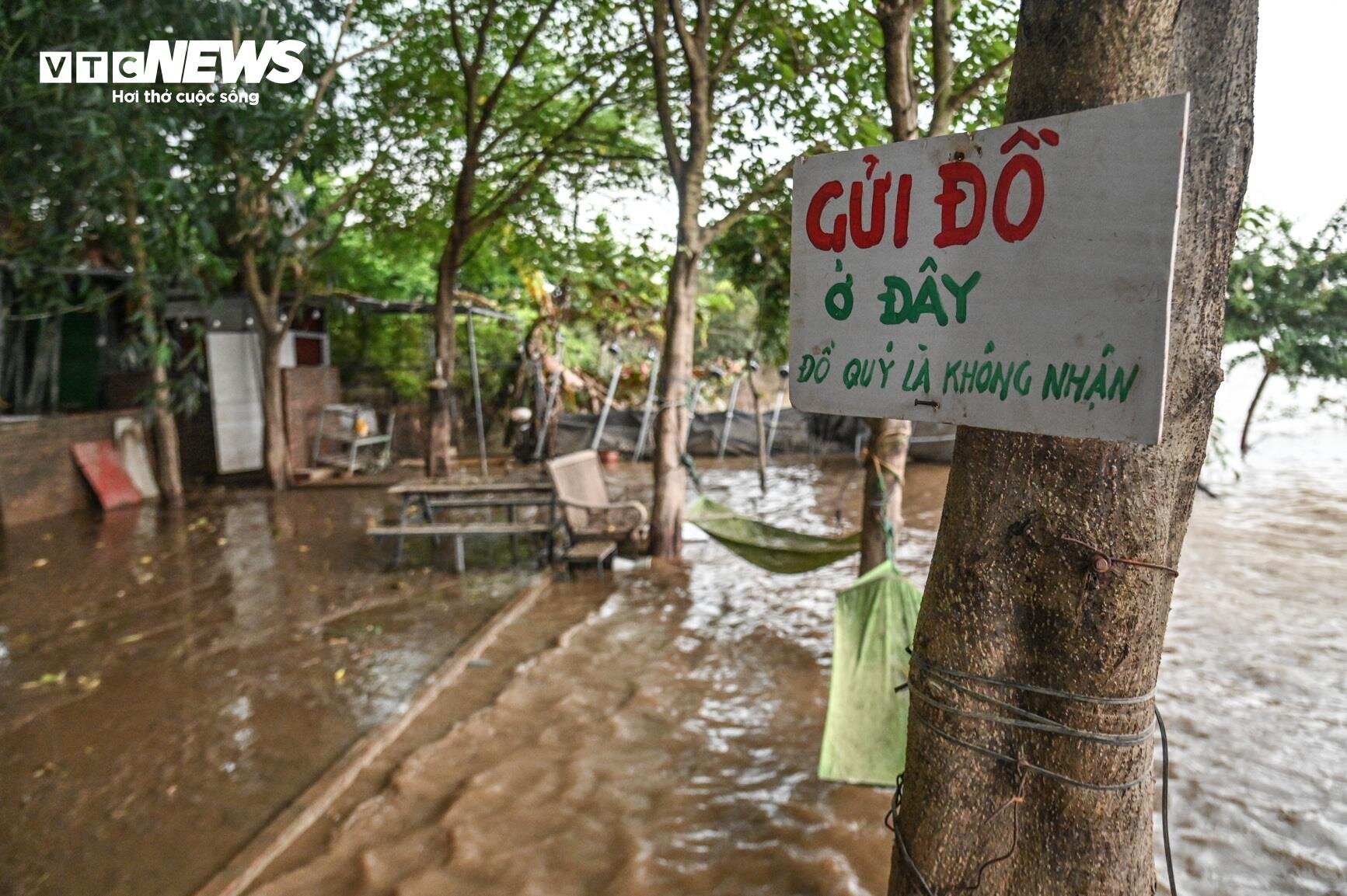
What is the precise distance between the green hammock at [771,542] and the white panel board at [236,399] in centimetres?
751

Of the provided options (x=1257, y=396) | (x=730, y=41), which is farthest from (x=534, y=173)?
(x=1257, y=396)

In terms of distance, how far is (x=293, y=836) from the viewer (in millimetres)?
2879

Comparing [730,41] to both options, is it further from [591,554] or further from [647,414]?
[647,414]

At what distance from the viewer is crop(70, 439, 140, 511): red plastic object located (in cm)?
882

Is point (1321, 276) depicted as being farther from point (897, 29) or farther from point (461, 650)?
point (461, 650)

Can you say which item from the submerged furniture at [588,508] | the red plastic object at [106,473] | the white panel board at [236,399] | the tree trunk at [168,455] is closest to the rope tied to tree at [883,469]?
the submerged furniture at [588,508]

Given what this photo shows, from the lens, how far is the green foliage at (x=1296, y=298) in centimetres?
1036

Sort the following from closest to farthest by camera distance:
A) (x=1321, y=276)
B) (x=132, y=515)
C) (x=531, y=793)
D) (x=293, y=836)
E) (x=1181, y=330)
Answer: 1. (x=1181, y=330)
2. (x=293, y=836)
3. (x=531, y=793)
4. (x=132, y=515)
5. (x=1321, y=276)

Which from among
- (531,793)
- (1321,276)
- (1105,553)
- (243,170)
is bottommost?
(531,793)

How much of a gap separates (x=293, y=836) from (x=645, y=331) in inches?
437

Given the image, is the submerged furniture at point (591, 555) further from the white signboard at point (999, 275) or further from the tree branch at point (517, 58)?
the white signboard at point (999, 275)

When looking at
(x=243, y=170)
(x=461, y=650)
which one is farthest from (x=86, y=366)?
(x=461, y=650)

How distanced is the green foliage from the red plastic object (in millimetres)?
12235

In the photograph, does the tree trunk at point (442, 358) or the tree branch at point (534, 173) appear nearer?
the tree branch at point (534, 173)
